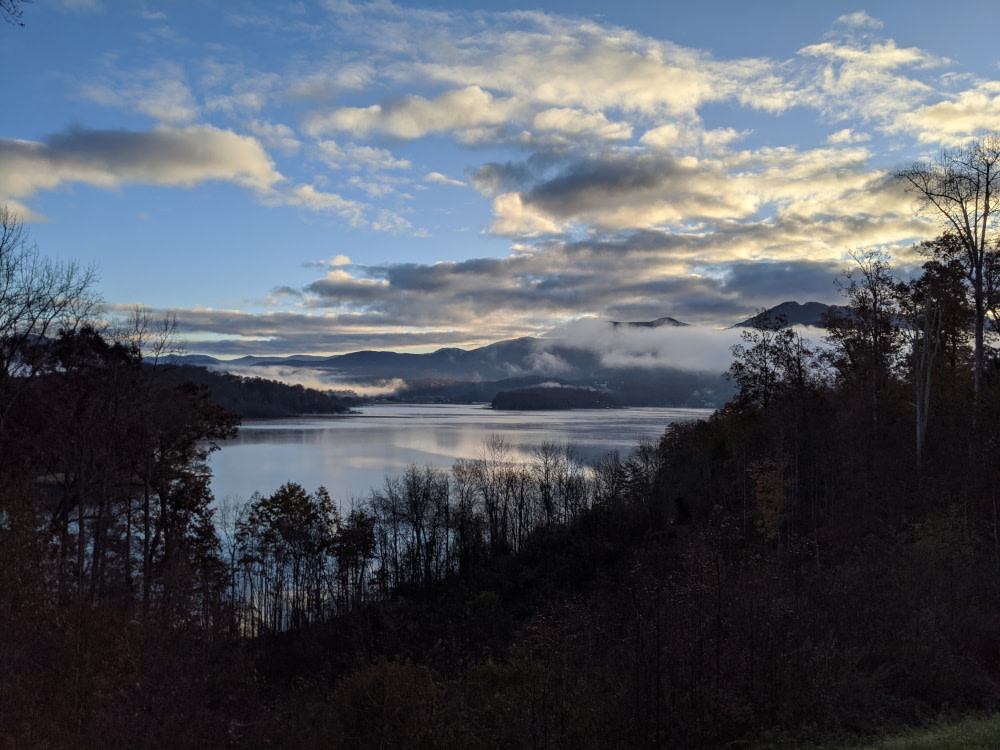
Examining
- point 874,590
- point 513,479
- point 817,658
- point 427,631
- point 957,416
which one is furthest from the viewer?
point 513,479

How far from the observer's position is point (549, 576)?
28391mm

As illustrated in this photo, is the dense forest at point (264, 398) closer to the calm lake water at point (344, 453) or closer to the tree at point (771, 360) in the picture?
the calm lake water at point (344, 453)

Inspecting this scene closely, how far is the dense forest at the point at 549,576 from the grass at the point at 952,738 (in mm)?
631

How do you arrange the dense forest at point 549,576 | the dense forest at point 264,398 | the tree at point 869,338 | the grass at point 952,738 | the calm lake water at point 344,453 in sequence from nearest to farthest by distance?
the grass at point 952,738
the dense forest at point 549,576
the tree at point 869,338
the calm lake water at point 344,453
the dense forest at point 264,398

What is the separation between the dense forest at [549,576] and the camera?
864cm

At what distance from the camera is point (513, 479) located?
148 ft

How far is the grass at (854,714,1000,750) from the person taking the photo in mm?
6332

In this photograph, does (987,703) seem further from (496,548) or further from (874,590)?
(496,548)

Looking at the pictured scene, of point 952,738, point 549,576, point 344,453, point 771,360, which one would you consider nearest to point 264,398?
point 344,453

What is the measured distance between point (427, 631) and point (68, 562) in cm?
1326

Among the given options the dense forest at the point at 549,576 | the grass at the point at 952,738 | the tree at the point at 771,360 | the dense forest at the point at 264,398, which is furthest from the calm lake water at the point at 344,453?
the grass at the point at 952,738

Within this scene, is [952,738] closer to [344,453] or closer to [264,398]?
[344,453]

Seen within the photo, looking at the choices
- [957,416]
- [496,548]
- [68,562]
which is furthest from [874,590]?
[496,548]

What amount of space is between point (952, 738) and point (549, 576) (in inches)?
889
